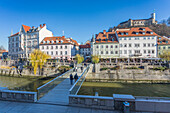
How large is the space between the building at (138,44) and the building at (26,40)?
34.7 metres

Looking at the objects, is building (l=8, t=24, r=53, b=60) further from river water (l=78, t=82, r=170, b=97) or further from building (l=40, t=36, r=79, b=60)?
river water (l=78, t=82, r=170, b=97)

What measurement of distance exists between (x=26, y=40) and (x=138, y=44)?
1959 inches

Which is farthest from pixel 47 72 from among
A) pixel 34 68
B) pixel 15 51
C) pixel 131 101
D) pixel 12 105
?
pixel 15 51

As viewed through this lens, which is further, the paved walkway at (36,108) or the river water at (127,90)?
the river water at (127,90)

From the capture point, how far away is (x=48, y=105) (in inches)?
247

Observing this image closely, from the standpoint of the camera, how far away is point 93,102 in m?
5.78

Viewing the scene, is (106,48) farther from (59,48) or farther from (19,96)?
(19,96)

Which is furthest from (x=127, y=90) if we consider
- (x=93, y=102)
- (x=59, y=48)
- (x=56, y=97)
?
(x=59, y=48)

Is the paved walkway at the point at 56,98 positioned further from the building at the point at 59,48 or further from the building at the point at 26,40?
the building at the point at 26,40

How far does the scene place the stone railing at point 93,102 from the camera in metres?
5.54

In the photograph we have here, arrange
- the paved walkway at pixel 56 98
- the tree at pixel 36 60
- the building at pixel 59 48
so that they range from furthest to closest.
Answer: the building at pixel 59 48, the tree at pixel 36 60, the paved walkway at pixel 56 98

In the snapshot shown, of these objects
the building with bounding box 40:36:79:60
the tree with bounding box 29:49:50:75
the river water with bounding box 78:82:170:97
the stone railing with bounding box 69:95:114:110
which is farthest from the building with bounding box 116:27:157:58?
the stone railing with bounding box 69:95:114:110

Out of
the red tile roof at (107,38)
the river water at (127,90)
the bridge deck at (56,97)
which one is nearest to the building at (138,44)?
the red tile roof at (107,38)

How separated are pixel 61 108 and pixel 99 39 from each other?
3485cm
